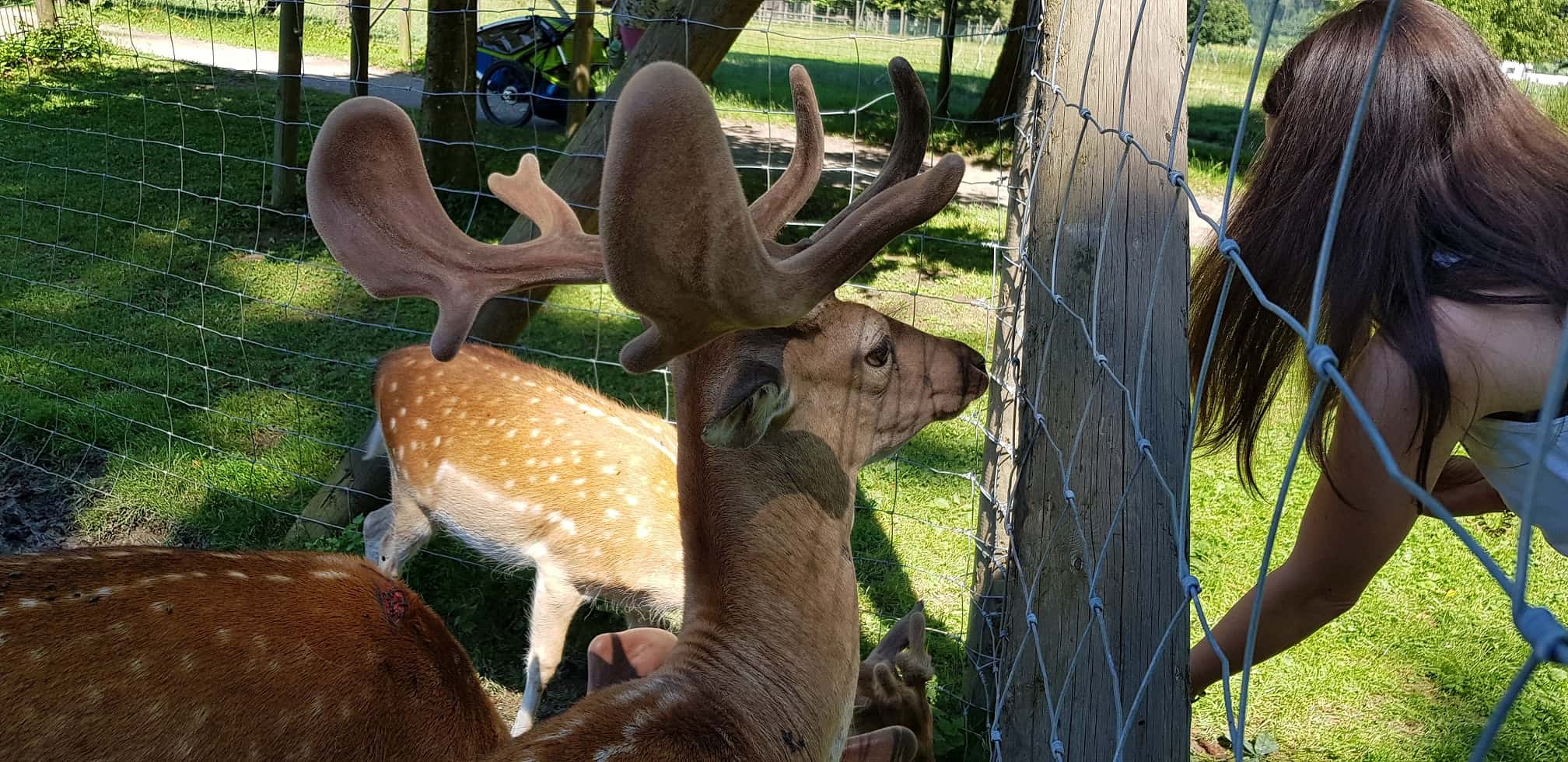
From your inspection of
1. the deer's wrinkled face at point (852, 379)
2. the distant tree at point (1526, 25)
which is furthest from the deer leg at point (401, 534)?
the distant tree at point (1526, 25)

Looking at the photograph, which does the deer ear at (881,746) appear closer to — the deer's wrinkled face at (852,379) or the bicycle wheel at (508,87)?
the deer's wrinkled face at (852,379)

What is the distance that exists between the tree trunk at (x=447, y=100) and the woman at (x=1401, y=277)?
14.7 ft

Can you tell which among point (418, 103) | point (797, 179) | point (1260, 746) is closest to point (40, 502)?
point (797, 179)

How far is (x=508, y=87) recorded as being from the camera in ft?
36.8

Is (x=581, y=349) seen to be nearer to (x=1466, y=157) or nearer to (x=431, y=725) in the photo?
(x=431, y=725)

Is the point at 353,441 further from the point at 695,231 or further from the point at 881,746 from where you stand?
the point at 695,231

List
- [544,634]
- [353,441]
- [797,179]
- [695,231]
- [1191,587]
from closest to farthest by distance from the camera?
[1191,587], [695,231], [797,179], [544,634], [353,441]

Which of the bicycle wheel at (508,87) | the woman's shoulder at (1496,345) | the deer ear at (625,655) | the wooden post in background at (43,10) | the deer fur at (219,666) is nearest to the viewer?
the woman's shoulder at (1496,345)

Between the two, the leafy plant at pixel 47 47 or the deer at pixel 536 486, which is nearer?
the deer at pixel 536 486

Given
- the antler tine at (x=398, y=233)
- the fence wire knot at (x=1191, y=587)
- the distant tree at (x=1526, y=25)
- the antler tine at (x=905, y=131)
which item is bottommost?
the fence wire knot at (x=1191, y=587)

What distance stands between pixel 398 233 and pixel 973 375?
112cm

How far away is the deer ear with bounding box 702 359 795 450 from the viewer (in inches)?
70.7

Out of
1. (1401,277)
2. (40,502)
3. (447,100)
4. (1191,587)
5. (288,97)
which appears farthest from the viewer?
(447,100)

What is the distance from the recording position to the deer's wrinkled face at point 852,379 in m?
1.96
